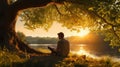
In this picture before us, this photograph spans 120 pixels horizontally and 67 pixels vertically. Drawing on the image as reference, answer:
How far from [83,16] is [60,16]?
4368 millimetres

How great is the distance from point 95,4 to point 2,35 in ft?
31.0

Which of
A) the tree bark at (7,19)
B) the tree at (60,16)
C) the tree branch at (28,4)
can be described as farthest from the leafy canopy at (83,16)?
the tree bark at (7,19)

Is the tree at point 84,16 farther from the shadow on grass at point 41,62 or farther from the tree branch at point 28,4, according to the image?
the shadow on grass at point 41,62

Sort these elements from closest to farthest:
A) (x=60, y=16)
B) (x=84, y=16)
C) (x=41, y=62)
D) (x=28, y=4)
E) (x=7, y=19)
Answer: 1. (x=41, y=62)
2. (x=28, y=4)
3. (x=7, y=19)
4. (x=84, y=16)
5. (x=60, y=16)

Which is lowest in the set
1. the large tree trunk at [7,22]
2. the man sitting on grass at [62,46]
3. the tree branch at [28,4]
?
the man sitting on grass at [62,46]

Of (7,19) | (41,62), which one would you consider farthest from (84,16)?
(41,62)

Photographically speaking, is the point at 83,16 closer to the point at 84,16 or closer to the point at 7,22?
the point at 84,16

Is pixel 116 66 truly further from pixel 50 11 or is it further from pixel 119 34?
pixel 50 11

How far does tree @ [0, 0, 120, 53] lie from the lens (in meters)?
20.7

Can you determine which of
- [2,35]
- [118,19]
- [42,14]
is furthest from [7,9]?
[118,19]

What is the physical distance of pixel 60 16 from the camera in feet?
112

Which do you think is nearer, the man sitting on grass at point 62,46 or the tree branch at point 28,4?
the man sitting on grass at point 62,46

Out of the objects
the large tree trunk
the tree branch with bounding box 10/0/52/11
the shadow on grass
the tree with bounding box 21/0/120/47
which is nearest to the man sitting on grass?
the shadow on grass

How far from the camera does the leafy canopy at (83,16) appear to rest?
20.5 metres
